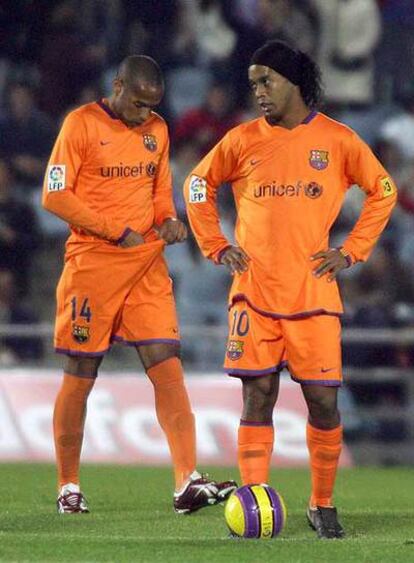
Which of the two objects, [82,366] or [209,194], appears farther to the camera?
[82,366]

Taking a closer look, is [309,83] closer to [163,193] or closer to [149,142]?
[149,142]

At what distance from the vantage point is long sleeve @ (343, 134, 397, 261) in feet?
23.9

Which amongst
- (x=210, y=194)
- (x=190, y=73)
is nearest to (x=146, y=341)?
(x=210, y=194)

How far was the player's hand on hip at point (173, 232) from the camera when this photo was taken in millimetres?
8305

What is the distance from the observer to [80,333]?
27.2 feet

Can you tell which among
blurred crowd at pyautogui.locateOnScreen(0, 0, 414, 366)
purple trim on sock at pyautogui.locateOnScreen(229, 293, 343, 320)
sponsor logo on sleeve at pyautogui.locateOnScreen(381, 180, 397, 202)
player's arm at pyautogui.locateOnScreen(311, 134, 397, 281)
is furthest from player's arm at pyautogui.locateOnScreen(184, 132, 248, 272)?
blurred crowd at pyautogui.locateOnScreen(0, 0, 414, 366)

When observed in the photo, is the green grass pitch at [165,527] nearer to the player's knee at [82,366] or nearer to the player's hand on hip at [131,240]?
the player's knee at [82,366]

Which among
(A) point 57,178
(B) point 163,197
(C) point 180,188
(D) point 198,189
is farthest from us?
(C) point 180,188

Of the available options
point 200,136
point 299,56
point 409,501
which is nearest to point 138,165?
point 299,56

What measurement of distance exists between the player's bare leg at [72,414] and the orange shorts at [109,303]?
0.09 m

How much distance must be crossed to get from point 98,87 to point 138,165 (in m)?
7.07

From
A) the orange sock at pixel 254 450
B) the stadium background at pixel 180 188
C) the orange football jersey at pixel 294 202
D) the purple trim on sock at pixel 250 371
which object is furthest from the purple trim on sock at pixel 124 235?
the stadium background at pixel 180 188

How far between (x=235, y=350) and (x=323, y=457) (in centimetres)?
61

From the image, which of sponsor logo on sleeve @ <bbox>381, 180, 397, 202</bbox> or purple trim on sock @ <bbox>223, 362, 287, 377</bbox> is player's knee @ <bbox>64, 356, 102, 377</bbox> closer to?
purple trim on sock @ <bbox>223, 362, 287, 377</bbox>
